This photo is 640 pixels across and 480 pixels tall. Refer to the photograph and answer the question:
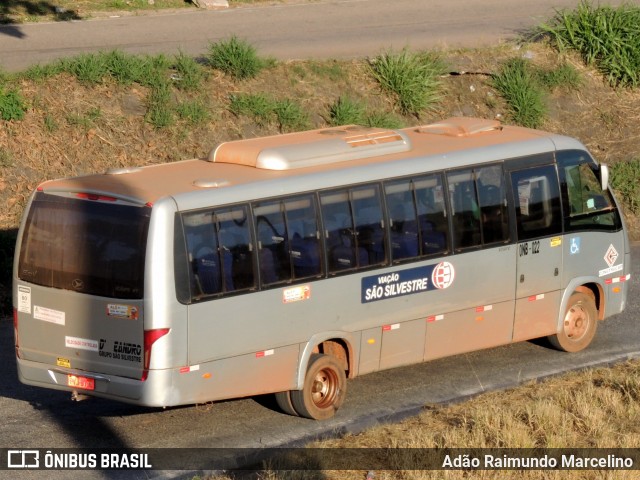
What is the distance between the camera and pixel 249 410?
12633 mm

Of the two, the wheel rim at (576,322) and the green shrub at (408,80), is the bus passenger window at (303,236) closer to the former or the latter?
the wheel rim at (576,322)

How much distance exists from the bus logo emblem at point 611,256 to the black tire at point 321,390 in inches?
162

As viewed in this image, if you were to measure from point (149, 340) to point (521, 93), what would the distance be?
14.0 metres

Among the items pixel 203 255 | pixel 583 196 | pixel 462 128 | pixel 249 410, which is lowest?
pixel 249 410

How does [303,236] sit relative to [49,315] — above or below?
above

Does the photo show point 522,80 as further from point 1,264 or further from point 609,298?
point 1,264

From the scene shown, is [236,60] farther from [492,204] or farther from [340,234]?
[340,234]

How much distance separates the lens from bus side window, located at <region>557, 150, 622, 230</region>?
1432 centimetres

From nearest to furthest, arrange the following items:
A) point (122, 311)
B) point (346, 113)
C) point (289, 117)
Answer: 1. point (122, 311)
2. point (289, 117)
3. point (346, 113)

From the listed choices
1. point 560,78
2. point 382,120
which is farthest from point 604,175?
point 560,78

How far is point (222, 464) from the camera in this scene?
36.1 feet

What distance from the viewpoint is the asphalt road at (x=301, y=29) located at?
23.5 meters

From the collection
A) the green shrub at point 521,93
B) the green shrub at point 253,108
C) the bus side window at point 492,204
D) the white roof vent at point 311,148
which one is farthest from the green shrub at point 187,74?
the bus side window at point 492,204

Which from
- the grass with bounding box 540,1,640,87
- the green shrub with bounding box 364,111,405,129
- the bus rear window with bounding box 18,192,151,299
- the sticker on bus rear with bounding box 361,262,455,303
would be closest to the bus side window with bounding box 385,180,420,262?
the sticker on bus rear with bounding box 361,262,455,303
